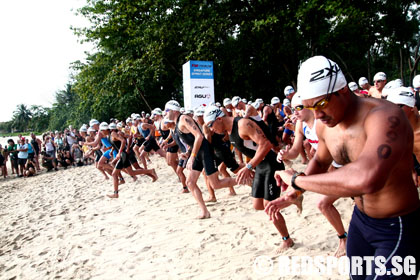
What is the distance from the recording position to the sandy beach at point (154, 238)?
3.48 meters

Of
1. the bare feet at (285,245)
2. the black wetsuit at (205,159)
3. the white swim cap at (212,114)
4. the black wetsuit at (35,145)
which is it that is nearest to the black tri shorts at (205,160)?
the black wetsuit at (205,159)

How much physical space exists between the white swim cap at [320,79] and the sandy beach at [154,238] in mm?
2176

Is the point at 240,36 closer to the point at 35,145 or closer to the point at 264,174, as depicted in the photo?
the point at 35,145

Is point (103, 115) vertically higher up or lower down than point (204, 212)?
higher up

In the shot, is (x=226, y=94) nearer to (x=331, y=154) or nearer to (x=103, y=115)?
(x=103, y=115)

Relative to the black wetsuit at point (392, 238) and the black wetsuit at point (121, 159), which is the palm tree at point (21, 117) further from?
the black wetsuit at point (392, 238)

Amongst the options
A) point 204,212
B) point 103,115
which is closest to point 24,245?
point 204,212

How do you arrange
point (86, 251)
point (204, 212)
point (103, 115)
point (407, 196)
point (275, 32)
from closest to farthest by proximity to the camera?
point (407, 196) < point (86, 251) < point (204, 212) < point (275, 32) < point (103, 115)

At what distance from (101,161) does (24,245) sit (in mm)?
4114

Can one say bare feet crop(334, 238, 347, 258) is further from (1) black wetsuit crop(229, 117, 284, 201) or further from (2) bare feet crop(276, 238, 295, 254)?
(1) black wetsuit crop(229, 117, 284, 201)

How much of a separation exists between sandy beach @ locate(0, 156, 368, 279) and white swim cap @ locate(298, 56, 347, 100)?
2.18 meters

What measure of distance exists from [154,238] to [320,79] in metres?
3.71

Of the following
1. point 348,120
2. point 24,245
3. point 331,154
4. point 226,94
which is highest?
point 226,94

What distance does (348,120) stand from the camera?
63.8 inches
